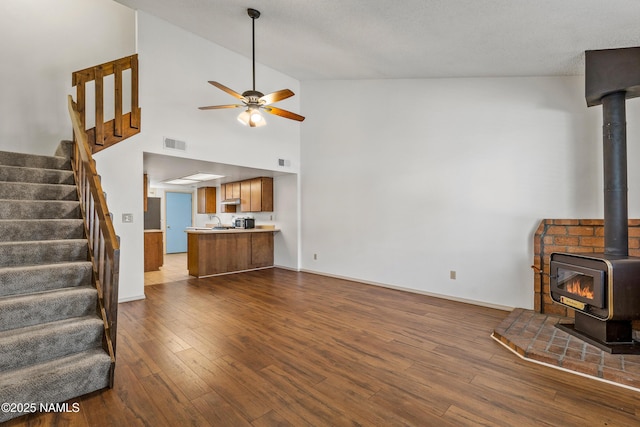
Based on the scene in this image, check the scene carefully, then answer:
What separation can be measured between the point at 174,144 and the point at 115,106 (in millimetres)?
852

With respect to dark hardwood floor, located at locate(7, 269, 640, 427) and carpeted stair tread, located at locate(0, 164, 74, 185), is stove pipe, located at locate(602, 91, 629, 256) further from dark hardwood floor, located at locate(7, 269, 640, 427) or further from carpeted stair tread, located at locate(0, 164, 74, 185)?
carpeted stair tread, located at locate(0, 164, 74, 185)

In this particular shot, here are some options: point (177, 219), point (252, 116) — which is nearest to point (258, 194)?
point (252, 116)

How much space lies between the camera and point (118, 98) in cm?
381

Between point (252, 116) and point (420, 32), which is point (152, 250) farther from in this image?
point (420, 32)

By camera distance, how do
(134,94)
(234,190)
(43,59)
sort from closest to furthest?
(134,94) < (43,59) < (234,190)

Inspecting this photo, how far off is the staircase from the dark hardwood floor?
177 mm

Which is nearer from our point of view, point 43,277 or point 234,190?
point 43,277

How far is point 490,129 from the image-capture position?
395cm

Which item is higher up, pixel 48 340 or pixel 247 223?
pixel 247 223

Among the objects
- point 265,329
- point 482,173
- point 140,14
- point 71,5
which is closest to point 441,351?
point 265,329

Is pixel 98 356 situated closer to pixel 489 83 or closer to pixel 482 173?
pixel 482 173

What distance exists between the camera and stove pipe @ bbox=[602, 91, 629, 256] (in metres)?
2.73

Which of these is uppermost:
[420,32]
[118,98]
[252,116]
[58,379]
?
[420,32]

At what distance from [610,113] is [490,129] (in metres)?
1.25
